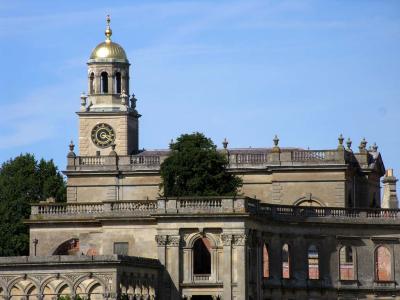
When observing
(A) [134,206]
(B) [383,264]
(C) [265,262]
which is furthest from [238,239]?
(B) [383,264]

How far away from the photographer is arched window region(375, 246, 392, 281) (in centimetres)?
14875

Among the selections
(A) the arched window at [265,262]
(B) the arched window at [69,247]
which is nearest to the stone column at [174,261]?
(A) the arched window at [265,262]

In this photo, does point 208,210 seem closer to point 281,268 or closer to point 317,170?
point 281,268

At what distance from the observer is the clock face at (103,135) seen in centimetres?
17300

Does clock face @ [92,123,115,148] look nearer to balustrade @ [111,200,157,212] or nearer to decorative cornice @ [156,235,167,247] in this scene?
balustrade @ [111,200,157,212]

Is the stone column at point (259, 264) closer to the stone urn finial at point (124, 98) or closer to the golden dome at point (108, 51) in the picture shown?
the stone urn finial at point (124, 98)

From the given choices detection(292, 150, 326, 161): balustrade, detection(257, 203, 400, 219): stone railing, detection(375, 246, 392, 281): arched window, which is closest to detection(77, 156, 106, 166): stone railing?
detection(292, 150, 326, 161): balustrade

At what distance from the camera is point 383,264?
150250 mm

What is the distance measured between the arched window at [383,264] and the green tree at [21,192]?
87.9ft

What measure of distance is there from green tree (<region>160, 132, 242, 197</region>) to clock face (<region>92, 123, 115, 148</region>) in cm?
1900

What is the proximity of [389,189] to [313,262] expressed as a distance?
1857 centimetres

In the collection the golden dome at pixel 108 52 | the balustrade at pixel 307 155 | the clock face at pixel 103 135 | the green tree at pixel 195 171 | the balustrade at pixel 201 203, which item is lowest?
the balustrade at pixel 201 203

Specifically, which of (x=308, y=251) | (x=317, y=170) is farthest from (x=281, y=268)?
(x=317, y=170)

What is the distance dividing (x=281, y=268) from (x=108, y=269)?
55.7 feet
